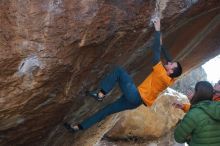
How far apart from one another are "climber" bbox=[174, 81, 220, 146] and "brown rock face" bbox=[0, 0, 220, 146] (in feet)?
A: 5.06

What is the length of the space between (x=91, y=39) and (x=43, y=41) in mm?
718

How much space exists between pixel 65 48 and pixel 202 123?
208 cm

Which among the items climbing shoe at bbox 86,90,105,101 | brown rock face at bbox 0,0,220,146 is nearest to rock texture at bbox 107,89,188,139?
brown rock face at bbox 0,0,220,146

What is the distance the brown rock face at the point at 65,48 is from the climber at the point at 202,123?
5.06ft

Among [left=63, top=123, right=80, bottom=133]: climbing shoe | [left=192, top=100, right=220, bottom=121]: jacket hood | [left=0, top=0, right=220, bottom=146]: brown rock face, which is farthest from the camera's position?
[left=63, top=123, right=80, bottom=133]: climbing shoe

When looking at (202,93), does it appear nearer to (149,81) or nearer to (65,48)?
(149,81)

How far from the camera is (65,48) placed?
5.98m

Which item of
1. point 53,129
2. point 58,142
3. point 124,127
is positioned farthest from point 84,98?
point 124,127

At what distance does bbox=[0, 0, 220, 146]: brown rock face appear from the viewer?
5.66 m

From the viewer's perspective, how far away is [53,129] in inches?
312

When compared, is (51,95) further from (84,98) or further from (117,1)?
(117,1)

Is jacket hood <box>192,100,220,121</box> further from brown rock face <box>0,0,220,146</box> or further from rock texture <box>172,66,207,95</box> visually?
rock texture <box>172,66,207,95</box>

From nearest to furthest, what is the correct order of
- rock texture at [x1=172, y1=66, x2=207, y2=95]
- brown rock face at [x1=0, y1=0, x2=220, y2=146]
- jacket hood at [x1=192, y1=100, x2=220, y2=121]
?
jacket hood at [x1=192, y1=100, x2=220, y2=121]
brown rock face at [x1=0, y1=0, x2=220, y2=146]
rock texture at [x1=172, y1=66, x2=207, y2=95]

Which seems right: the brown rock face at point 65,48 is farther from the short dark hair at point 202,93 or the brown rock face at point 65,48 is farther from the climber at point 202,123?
the climber at point 202,123
